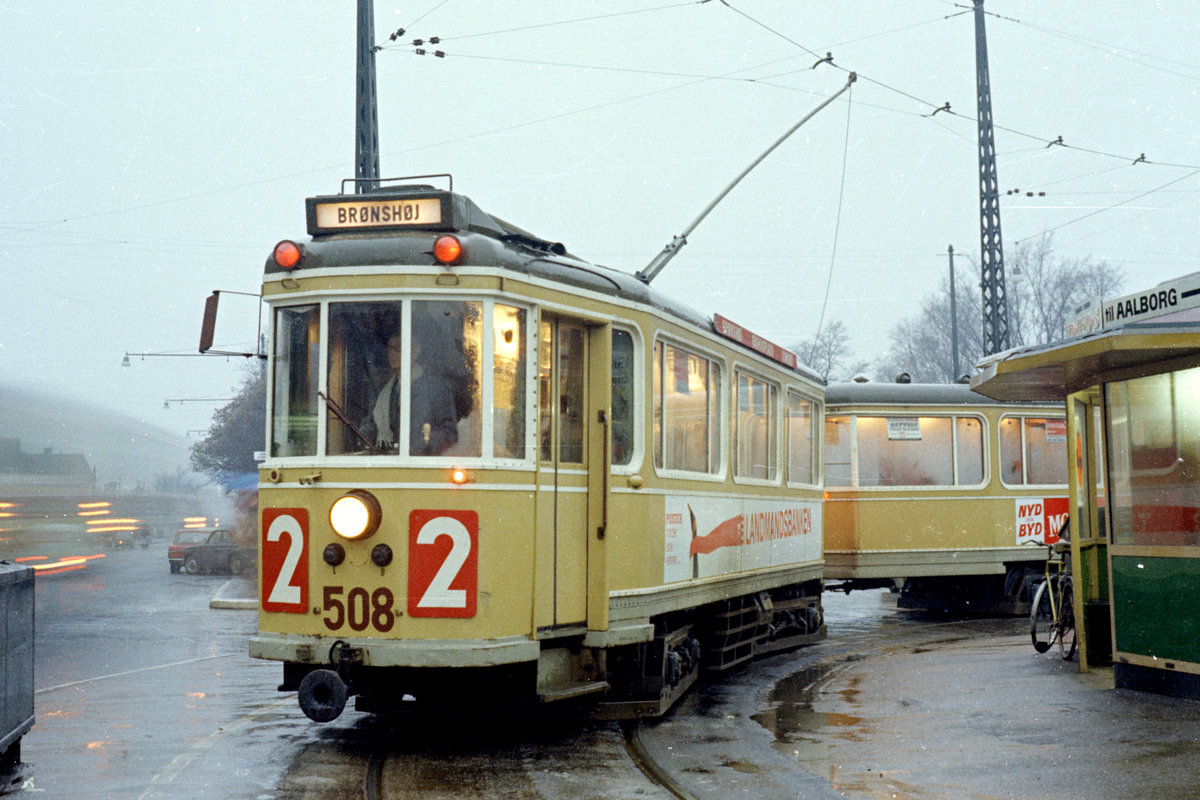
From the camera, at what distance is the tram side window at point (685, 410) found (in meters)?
9.38

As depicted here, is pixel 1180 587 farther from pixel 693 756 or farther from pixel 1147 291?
pixel 693 756

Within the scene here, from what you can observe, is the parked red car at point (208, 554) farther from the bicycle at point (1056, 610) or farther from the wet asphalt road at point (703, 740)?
the bicycle at point (1056, 610)

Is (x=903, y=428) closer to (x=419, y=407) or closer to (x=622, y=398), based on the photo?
(x=622, y=398)

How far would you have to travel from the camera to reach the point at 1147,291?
31.4 ft

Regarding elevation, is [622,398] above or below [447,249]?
below

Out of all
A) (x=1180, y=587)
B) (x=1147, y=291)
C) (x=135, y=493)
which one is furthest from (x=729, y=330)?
(x=135, y=493)

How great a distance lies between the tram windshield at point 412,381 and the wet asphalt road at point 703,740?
1.97m

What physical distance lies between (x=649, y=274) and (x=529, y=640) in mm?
4271

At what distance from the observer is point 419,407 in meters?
7.75

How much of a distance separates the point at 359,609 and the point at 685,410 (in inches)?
133

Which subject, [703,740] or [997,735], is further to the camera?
[703,740]

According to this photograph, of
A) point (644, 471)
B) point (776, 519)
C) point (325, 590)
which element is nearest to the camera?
point (325, 590)

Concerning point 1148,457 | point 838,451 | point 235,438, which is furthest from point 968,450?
point 235,438

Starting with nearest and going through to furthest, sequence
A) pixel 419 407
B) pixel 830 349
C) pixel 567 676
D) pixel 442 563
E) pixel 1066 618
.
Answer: pixel 442 563
pixel 419 407
pixel 567 676
pixel 1066 618
pixel 830 349
